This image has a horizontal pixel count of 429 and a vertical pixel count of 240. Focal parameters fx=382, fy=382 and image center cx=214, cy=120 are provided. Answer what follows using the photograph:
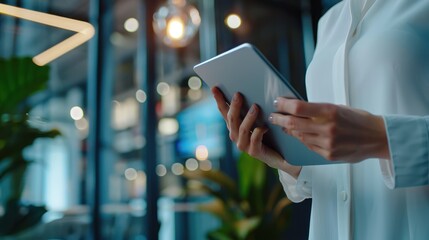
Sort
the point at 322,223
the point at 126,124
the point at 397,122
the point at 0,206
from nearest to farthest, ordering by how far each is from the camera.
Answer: the point at 397,122, the point at 322,223, the point at 0,206, the point at 126,124

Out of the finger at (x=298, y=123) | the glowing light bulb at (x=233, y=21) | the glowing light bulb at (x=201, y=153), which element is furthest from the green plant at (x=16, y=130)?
the glowing light bulb at (x=233, y=21)

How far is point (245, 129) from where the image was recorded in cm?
78

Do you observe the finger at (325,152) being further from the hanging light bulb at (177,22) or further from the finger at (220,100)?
the hanging light bulb at (177,22)

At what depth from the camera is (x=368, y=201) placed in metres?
0.79

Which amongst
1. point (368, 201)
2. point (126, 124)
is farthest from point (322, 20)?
point (126, 124)

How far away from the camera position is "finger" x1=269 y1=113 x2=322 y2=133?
0.59 metres

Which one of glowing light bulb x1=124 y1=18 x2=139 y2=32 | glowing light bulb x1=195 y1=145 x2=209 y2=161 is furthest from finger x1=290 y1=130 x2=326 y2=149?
glowing light bulb x1=195 y1=145 x2=209 y2=161

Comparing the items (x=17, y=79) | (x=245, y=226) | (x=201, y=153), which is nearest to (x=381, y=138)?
(x=17, y=79)

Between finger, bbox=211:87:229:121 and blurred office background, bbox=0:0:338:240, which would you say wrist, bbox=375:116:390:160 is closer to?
finger, bbox=211:87:229:121

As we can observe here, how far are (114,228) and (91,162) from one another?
1.87 ft

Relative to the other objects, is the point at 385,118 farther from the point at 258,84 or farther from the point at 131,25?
the point at 131,25

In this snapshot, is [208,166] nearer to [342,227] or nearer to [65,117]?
[65,117]

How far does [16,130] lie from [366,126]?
5.26ft

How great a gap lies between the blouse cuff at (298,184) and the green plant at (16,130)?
1223 mm
